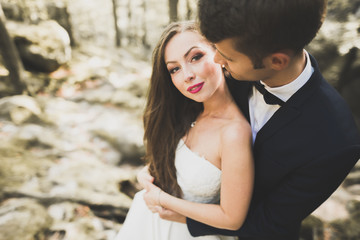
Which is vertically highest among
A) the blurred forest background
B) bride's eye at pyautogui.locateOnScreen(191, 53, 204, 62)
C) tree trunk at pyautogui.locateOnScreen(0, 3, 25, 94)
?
bride's eye at pyautogui.locateOnScreen(191, 53, 204, 62)

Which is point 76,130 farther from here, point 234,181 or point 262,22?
point 262,22

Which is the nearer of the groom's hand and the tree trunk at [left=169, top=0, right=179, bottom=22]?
the groom's hand

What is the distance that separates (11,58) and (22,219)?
5.15 m

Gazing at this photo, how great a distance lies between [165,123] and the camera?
219 cm

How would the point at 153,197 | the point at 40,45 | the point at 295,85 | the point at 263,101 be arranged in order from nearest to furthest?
the point at 295,85, the point at 263,101, the point at 153,197, the point at 40,45

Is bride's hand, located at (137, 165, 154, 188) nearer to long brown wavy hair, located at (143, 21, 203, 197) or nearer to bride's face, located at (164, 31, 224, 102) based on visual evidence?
long brown wavy hair, located at (143, 21, 203, 197)

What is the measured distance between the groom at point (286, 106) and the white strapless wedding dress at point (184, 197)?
40 cm

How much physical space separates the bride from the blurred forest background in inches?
22.3

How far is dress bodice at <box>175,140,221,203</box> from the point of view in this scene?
175 cm

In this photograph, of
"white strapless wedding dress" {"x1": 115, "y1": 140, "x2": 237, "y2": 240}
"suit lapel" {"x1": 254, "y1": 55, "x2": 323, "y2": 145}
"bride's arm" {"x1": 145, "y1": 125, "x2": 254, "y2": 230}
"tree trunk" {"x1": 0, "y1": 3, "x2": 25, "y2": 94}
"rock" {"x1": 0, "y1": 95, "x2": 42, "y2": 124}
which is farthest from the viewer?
"tree trunk" {"x1": 0, "y1": 3, "x2": 25, "y2": 94}

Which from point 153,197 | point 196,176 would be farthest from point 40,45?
point 196,176

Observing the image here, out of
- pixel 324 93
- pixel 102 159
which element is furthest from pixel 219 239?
pixel 102 159

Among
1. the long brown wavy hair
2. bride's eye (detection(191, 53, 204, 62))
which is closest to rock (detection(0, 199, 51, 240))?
the long brown wavy hair

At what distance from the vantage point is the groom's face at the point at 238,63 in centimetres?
126
